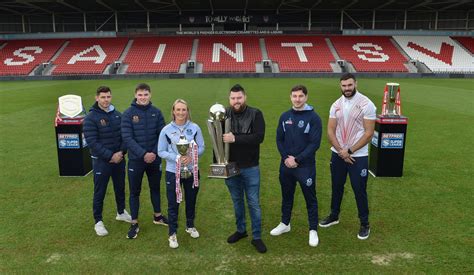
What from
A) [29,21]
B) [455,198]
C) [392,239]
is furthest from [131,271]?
[29,21]

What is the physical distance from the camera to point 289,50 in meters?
42.2

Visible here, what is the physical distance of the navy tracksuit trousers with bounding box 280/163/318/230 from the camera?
4.68 metres

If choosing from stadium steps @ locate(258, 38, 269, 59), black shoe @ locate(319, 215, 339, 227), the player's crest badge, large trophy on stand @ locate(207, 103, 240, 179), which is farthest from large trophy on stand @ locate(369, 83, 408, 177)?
stadium steps @ locate(258, 38, 269, 59)

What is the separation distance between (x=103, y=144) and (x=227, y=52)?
3785 centimetres

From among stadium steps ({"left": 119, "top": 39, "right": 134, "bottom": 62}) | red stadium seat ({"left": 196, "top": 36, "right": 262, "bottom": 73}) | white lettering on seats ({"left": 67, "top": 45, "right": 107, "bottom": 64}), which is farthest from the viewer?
stadium steps ({"left": 119, "top": 39, "right": 134, "bottom": 62})

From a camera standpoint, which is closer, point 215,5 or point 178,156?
point 178,156

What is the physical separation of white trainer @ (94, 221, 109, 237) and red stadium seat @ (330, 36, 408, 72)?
120 ft

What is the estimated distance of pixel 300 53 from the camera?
136ft

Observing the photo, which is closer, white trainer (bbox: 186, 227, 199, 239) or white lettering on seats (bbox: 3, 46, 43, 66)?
white trainer (bbox: 186, 227, 199, 239)

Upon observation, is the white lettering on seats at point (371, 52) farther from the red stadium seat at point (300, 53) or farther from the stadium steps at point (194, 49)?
the stadium steps at point (194, 49)

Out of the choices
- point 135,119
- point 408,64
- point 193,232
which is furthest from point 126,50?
point 193,232

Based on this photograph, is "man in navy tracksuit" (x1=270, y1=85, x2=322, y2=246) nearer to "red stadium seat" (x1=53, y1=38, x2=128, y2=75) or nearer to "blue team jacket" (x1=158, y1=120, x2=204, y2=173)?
"blue team jacket" (x1=158, y1=120, x2=204, y2=173)

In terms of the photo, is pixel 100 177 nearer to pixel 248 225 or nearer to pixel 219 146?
pixel 219 146

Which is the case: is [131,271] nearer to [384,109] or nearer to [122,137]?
[122,137]
